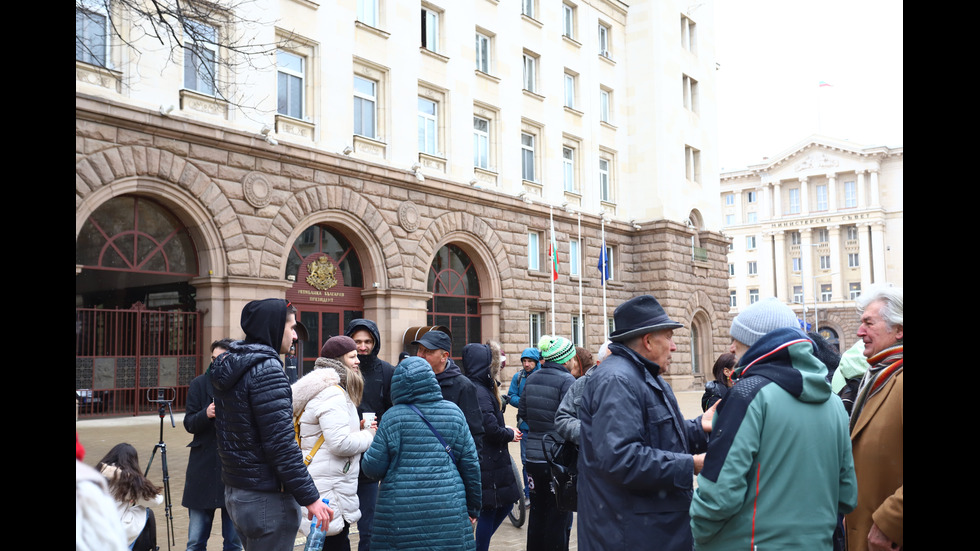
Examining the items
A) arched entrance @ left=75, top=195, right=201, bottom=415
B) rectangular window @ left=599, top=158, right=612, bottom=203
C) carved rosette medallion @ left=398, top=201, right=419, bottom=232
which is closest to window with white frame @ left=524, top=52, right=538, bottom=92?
rectangular window @ left=599, top=158, right=612, bottom=203

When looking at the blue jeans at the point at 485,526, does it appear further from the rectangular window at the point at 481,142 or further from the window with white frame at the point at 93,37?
the rectangular window at the point at 481,142

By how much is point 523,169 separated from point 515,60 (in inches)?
133

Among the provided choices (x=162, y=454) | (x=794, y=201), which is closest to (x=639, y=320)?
(x=162, y=454)

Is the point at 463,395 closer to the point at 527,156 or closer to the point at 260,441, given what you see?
the point at 260,441

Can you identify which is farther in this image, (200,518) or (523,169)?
(523,169)

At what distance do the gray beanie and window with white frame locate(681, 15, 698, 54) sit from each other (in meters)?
30.9

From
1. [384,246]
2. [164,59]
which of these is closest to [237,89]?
[164,59]

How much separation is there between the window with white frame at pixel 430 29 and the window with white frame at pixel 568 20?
6579 millimetres

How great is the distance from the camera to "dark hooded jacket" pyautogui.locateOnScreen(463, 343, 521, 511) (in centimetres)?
631

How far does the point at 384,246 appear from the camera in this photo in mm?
19422

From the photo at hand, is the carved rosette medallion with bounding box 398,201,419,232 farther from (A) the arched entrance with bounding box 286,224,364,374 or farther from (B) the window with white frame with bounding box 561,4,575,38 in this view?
(B) the window with white frame with bounding box 561,4,575,38

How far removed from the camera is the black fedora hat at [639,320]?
385cm

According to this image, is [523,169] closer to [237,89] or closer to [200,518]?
[237,89]

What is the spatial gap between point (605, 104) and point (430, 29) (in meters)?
9.34
